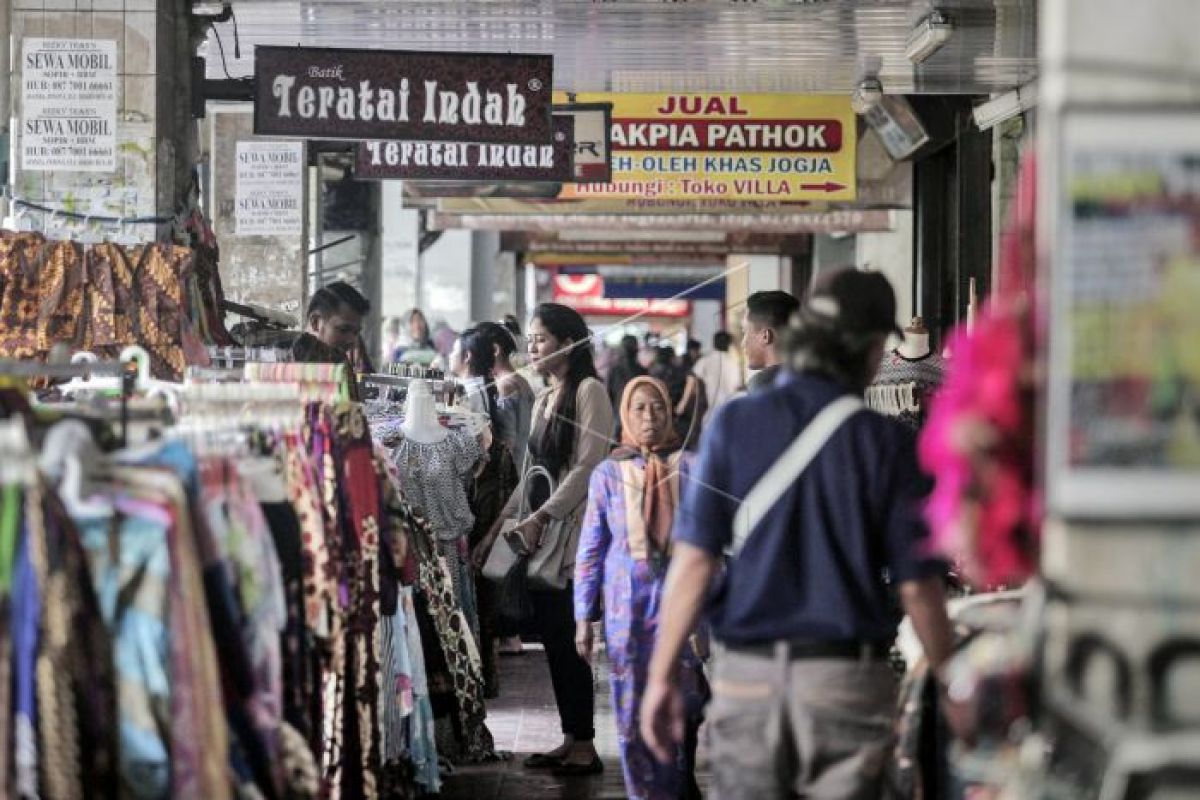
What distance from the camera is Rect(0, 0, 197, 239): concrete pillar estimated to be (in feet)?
30.0

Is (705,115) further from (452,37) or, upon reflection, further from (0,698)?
(0,698)

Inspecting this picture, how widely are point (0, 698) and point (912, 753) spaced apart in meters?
2.31

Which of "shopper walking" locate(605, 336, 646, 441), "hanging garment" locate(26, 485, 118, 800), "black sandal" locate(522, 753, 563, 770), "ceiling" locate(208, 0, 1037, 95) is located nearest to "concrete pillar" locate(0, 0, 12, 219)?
"ceiling" locate(208, 0, 1037, 95)

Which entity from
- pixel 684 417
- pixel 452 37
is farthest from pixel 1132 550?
pixel 684 417

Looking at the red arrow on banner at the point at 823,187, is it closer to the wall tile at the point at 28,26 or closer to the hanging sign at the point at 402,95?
the hanging sign at the point at 402,95

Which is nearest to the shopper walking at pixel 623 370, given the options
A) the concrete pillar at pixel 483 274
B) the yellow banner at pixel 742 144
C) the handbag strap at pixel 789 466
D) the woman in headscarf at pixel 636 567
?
the concrete pillar at pixel 483 274

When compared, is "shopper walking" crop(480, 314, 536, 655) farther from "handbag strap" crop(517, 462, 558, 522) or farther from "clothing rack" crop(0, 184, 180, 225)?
"clothing rack" crop(0, 184, 180, 225)

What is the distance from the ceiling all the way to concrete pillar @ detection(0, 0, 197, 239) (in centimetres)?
77

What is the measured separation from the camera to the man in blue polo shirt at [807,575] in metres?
4.70

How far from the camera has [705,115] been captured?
15625 millimetres

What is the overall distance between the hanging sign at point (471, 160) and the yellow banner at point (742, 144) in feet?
15.2

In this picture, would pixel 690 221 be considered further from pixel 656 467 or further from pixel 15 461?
pixel 15 461

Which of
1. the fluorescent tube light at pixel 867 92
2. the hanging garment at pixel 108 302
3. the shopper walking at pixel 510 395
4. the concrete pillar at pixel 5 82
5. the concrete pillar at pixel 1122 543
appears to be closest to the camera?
the concrete pillar at pixel 1122 543

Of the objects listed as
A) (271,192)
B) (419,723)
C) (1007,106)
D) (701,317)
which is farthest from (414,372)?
(701,317)
